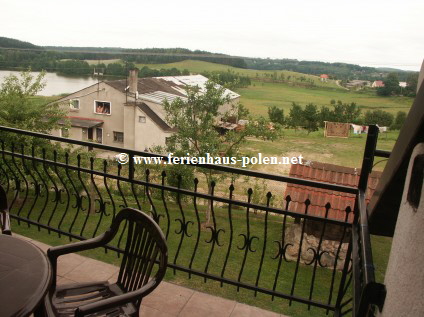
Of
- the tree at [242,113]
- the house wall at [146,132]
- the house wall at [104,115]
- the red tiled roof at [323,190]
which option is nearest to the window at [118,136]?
the house wall at [104,115]

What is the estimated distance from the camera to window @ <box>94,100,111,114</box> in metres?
28.5

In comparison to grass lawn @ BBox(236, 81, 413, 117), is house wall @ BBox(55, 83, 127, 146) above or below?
below

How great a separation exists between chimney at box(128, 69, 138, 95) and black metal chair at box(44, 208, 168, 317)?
2633cm

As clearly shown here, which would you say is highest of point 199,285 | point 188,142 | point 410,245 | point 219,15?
point 219,15

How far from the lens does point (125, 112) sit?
28.4 meters

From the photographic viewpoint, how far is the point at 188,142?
15.5m

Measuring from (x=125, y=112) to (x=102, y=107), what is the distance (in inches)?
90.3

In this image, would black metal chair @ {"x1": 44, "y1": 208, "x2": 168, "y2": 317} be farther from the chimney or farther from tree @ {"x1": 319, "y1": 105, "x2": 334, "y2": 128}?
tree @ {"x1": 319, "y1": 105, "x2": 334, "y2": 128}

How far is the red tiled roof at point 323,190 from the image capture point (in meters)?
8.04

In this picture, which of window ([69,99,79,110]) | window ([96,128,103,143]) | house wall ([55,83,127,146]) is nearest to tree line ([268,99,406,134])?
house wall ([55,83,127,146])

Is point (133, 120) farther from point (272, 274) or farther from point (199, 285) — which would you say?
point (199, 285)

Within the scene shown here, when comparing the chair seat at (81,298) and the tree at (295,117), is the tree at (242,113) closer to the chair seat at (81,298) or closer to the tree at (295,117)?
the chair seat at (81,298)

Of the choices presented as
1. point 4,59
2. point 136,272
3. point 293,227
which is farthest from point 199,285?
point 4,59

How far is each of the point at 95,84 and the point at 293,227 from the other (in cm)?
2330
